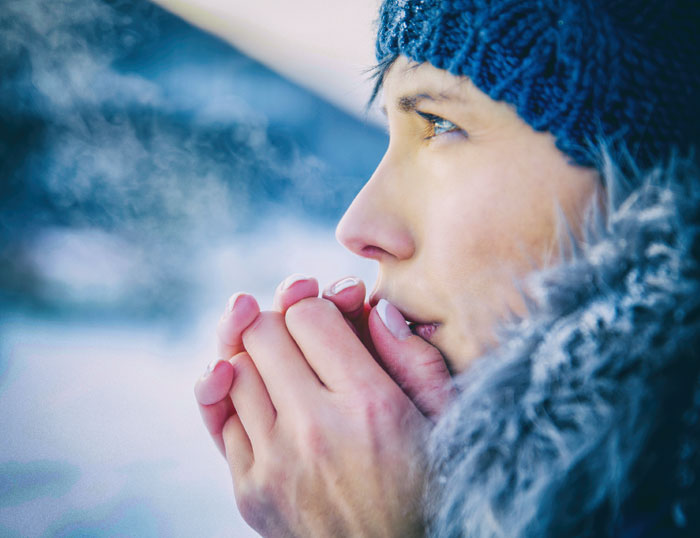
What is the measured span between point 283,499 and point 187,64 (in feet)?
6.04

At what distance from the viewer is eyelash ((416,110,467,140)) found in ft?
2.42

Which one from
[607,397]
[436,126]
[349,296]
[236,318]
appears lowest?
[236,318]

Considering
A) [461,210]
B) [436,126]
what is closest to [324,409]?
[461,210]

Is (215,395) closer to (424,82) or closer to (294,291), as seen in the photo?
(294,291)

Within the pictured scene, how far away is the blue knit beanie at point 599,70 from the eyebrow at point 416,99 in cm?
5

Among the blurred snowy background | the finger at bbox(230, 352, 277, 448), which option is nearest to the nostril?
the finger at bbox(230, 352, 277, 448)

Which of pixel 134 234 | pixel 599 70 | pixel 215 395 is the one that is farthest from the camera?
pixel 134 234

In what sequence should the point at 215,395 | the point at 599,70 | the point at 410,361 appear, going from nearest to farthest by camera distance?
the point at 599,70
the point at 410,361
the point at 215,395

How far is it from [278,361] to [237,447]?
0.68 ft

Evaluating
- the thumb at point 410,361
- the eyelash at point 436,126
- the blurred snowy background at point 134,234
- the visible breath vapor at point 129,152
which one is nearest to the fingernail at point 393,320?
the thumb at point 410,361

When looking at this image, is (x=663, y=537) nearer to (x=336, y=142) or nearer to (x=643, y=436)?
(x=643, y=436)

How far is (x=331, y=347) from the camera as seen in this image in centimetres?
76

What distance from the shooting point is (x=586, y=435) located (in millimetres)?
463

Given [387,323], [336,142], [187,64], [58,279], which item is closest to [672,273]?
[387,323]
